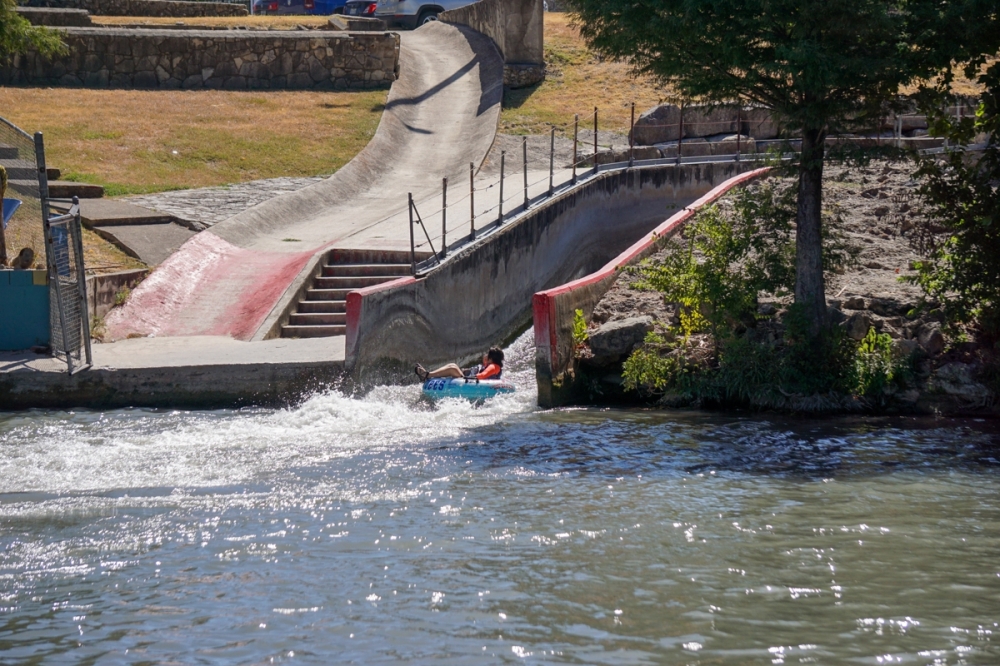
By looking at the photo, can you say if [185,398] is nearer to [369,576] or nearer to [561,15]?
[369,576]

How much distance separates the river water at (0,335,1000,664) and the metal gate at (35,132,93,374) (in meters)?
1.41

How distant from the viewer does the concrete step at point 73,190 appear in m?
20.8

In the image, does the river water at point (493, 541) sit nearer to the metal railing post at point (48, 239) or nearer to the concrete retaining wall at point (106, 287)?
the metal railing post at point (48, 239)

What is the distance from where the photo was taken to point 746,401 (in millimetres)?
15016

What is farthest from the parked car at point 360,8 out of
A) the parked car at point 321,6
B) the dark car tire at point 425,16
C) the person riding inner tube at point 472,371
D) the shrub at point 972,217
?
the shrub at point 972,217

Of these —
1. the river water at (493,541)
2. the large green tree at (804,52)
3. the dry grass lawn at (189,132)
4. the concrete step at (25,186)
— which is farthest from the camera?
the dry grass lawn at (189,132)

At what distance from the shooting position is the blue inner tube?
15.1m

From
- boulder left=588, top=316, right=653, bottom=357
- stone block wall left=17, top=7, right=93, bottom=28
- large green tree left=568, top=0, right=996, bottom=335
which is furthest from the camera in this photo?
stone block wall left=17, top=7, right=93, bottom=28

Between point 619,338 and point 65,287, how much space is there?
7.66 meters

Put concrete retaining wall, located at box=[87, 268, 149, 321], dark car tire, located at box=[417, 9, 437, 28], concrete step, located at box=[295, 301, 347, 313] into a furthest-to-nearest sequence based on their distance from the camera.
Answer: dark car tire, located at box=[417, 9, 437, 28], concrete step, located at box=[295, 301, 347, 313], concrete retaining wall, located at box=[87, 268, 149, 321]

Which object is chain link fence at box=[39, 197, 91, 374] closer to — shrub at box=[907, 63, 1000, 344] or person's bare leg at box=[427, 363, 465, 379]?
person's bare leg at box=[427, 363, 465, 379]

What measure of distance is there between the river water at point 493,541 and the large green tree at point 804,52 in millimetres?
3797

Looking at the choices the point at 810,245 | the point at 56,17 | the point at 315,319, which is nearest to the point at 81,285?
the point at 315,319

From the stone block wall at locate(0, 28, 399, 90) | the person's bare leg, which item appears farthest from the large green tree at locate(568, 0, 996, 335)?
the stone block wall at locate(0, 28, 399, 90)
